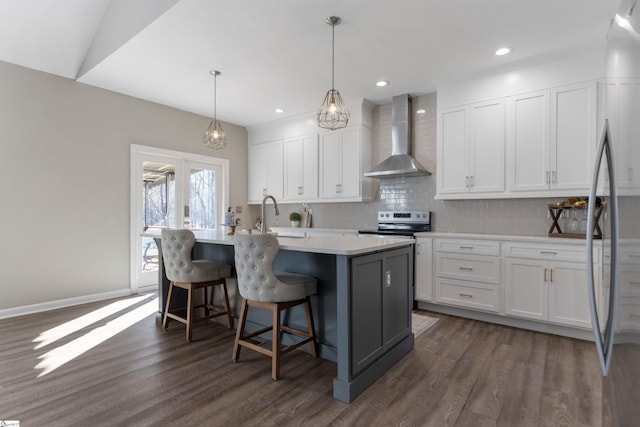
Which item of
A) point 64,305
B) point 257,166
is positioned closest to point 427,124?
point 257,166

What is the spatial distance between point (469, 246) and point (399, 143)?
172cm

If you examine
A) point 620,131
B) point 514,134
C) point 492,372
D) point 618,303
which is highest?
point 514,134

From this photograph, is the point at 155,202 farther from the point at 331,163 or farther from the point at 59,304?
the point at 331,163

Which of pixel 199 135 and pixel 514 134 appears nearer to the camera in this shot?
pixel 514 134

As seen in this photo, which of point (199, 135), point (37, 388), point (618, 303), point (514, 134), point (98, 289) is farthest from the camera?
point (199, 135)

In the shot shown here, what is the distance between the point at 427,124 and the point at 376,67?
1.24 m

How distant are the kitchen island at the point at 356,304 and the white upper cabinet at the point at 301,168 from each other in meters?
2.63

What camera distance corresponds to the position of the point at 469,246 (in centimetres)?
360

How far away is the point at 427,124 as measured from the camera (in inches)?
178

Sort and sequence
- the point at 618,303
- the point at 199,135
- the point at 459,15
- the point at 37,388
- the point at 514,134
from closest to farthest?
the point at 618,303 < the point at 37,388 < the point at 459,15 < the point at 514,134 < the point at 199,135

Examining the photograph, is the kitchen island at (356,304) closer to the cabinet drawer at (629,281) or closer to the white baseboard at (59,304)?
the cabinet drawer at (629,281)

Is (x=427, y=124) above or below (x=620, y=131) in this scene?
above

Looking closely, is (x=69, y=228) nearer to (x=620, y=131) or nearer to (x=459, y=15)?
(x=459, y=15)

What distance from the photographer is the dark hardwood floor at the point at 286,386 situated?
188 centimetres
